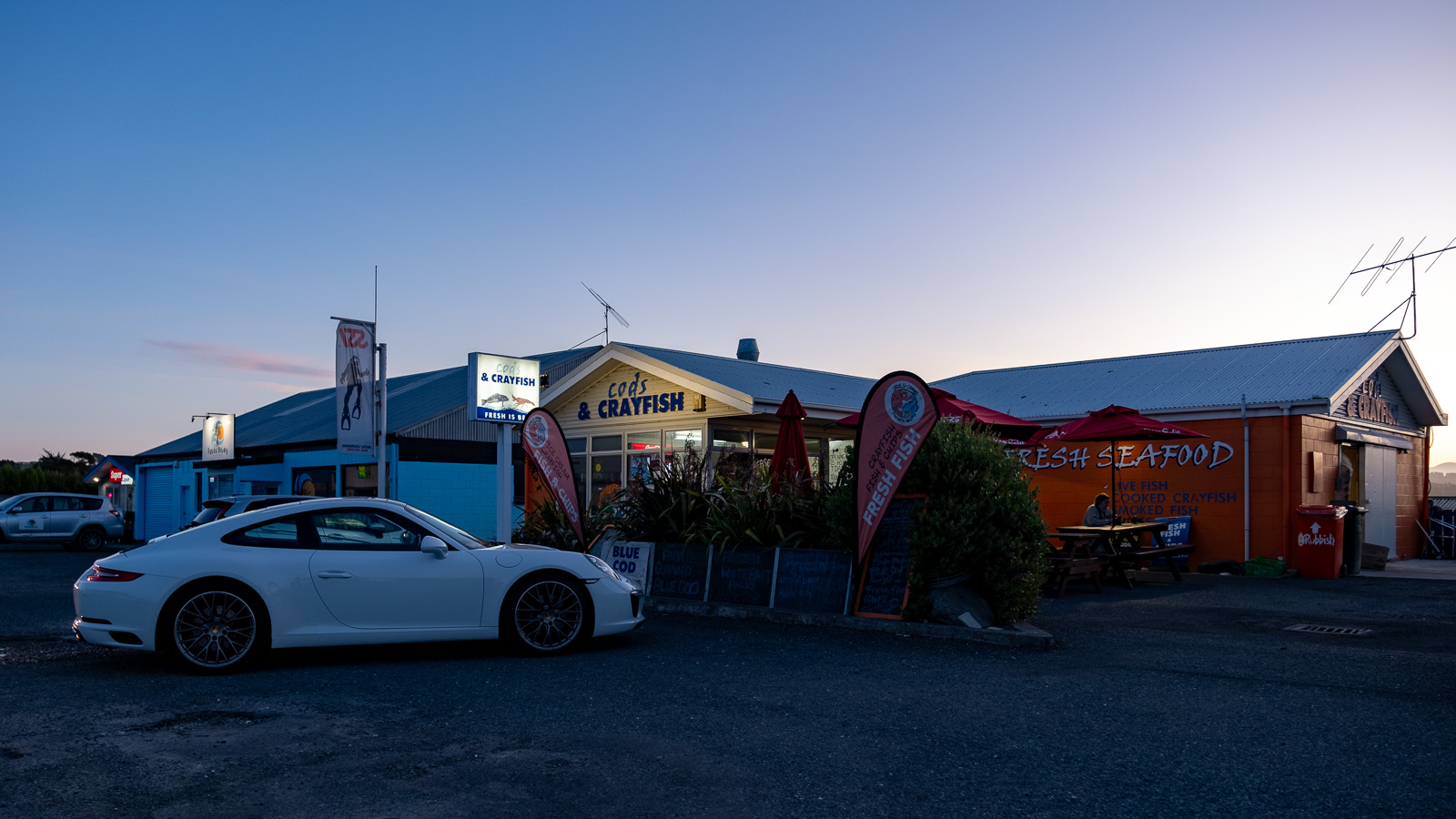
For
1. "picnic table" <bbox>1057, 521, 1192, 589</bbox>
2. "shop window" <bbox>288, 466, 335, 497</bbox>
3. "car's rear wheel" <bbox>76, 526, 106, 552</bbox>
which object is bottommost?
"car's rear wheel" <bbox>76, 526, 106, 552</bbox>

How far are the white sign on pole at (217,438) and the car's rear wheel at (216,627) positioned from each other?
26838mm

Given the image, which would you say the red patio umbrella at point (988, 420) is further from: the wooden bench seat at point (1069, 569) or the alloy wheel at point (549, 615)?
the alloy wheel at point (549, 615)

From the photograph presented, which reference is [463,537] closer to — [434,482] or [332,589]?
[332,589]

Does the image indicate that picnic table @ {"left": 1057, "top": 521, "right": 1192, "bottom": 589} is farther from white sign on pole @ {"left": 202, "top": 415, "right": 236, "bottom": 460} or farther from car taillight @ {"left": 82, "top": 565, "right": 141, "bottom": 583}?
white sign on pole @ {"left": 202, "top": 415, "right": 236, "bottom": 460}

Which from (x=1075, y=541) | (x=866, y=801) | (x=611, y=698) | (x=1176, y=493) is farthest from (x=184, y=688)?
(x=1176, y=493)

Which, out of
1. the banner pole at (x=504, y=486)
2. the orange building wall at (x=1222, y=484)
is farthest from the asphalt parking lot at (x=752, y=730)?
the banner pole at (x=504, y=486)

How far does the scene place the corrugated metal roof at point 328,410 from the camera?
2769 centimetres

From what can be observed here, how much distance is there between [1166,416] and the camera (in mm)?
17250

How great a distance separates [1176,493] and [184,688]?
603 inches

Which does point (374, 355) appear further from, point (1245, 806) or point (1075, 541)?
point (1245, 806)

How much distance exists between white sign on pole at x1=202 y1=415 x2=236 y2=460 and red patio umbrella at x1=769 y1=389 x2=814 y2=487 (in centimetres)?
2455

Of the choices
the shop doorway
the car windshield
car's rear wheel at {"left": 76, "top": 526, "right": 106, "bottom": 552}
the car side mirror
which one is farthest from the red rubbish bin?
car's rear wheel at {"left": 76, "top": 526, "right": 106, "bottom": 552}

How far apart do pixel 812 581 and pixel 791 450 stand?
9.33 feet

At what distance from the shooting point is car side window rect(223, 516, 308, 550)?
7.30 metres
